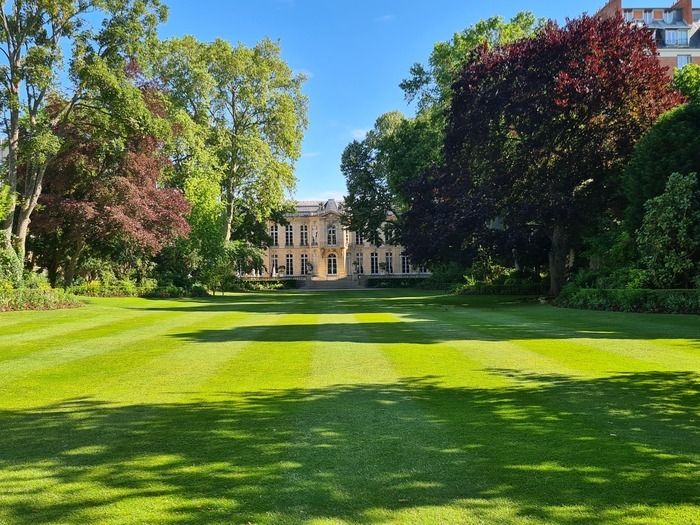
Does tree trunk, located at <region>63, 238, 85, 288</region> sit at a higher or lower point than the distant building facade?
lower

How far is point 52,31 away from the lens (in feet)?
75.6

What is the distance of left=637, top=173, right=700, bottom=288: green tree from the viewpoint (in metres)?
17.6

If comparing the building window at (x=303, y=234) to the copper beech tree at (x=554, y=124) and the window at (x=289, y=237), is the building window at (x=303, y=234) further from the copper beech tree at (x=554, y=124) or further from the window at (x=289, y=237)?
the copper beech tree at (x=554, y=124)

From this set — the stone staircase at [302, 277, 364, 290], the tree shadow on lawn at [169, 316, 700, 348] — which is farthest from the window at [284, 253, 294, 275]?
the tree shadow on lawn at [169, 316, 700, 348]

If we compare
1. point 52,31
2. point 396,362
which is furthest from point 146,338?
point 52,31

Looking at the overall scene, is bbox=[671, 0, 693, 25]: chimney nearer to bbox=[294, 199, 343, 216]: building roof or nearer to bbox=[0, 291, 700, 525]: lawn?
bbox=[294, 199, 343, 216]: building roof

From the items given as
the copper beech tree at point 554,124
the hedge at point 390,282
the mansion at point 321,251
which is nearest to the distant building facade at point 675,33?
the hedge at point 390,282

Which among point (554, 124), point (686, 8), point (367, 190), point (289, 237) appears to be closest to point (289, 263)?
point (289, 237)

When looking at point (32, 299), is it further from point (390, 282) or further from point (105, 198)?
point (390, 282)

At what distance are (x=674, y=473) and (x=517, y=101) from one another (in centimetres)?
2183

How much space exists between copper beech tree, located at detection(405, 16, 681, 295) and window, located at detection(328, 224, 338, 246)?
55.5m

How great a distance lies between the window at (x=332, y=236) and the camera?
8112 centimetres

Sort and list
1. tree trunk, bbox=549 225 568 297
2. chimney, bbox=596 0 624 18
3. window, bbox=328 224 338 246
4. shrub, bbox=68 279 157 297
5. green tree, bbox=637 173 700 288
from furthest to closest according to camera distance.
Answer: window, bbox=328 224 338 246 < chimney, bbox=596 0 624 18 < shrub, bbox=68 279 157 297 < tree trunk, bbox=549 225 568 297 < green tree, bbox=637 173 700 288

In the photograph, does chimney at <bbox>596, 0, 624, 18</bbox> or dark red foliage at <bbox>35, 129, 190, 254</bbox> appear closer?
dark red foliage at <bbox>35, 129, 190, 254</bbox>
